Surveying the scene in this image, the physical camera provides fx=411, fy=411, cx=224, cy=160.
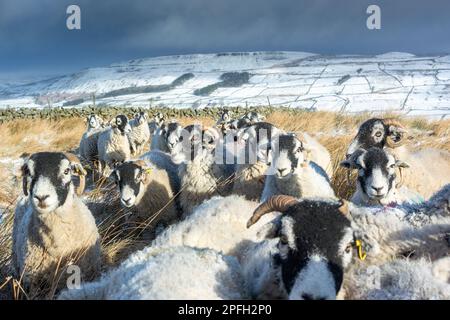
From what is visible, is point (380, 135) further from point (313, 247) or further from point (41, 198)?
point (41, 198)

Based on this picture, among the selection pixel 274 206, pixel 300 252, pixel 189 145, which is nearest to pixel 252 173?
pixel 189 145

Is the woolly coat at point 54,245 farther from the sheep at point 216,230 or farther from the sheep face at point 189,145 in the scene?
the sheep face at point 189,145

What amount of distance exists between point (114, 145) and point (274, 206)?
7914 millimetres

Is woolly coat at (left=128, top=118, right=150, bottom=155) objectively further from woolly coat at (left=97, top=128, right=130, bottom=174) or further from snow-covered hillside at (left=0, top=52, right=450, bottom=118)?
snow-covered hillside at (left=0, top=52, right=450, bottom=118)

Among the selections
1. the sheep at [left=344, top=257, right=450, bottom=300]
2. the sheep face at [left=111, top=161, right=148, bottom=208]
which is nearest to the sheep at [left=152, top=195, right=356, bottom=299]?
the sheep at [left=344, top=257, right=450, bottom=300]

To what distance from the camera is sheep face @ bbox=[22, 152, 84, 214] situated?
11.7 feet

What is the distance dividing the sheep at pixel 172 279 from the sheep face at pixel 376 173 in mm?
2115

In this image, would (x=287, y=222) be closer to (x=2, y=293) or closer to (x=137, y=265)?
(x=137, y=265)

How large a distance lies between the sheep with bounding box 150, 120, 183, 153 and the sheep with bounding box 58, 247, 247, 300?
5.82m

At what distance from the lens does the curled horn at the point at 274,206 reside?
2.75 m

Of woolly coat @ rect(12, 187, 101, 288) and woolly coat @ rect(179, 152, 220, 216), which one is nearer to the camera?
woolly coat @ rect(12, 187, 101, 288)

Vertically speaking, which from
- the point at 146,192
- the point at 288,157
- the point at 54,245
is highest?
the point at 288,157

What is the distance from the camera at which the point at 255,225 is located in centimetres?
365

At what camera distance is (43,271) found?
3.72 meters
